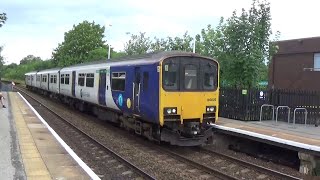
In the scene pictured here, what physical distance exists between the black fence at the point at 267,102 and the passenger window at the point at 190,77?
635 cm

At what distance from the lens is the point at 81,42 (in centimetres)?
6644

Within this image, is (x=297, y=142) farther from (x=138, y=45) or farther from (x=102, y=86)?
(x=138, y=45)

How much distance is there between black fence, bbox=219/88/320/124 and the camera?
1942 cm

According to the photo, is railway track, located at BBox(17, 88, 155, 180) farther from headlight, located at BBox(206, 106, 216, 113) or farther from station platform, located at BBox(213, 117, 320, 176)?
station platform, located at BBox(213, 117, 320, 176)

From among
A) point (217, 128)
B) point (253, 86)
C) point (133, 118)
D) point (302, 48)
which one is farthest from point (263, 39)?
point (302, 48)

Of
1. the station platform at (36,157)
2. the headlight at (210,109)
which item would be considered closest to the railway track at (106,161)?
the station platform at (36,157)

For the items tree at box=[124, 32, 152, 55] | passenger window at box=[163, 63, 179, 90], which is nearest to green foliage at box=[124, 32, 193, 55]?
tree at box=[124, 32, 152, 55]

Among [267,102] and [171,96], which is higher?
[171,96]

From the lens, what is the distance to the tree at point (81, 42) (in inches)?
2591

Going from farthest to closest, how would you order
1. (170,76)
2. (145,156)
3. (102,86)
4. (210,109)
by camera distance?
(102,86)
(210,109)
(170,76)
(145,156)

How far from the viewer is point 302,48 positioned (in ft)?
109

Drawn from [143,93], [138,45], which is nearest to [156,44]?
[138,45]

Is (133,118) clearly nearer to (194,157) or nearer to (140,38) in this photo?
(194,157)

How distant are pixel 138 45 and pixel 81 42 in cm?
2505
